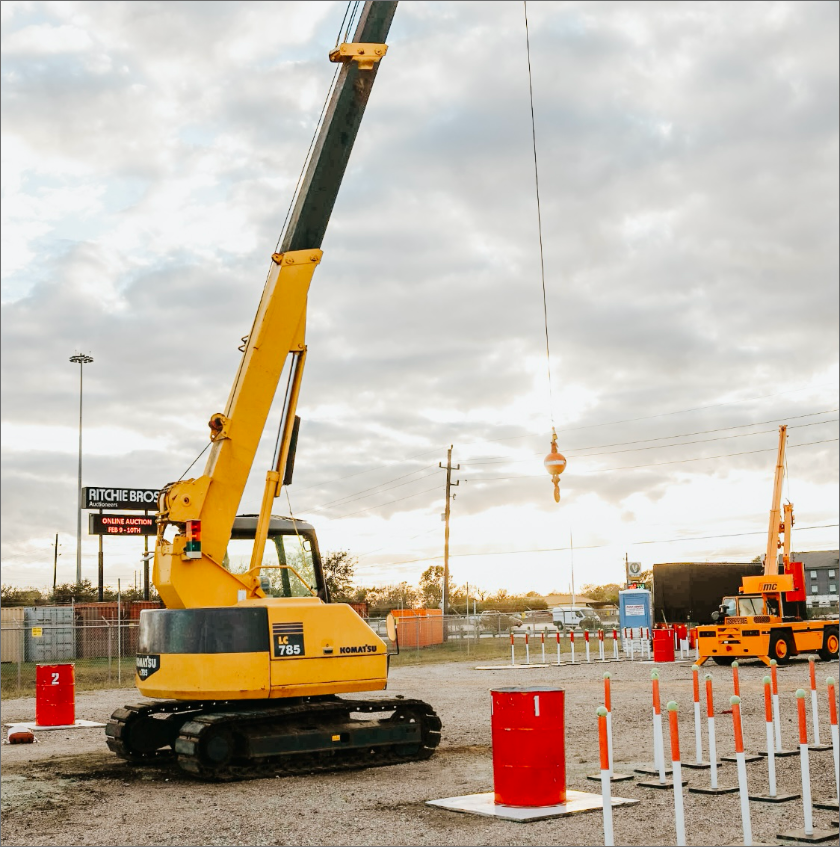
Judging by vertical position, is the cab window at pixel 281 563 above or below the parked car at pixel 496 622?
above

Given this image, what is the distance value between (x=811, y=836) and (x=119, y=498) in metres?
40.4

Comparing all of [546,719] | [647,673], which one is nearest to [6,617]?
[647,673]

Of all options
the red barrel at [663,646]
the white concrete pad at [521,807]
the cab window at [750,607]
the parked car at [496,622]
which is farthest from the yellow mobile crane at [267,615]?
the parked car at [496,622]

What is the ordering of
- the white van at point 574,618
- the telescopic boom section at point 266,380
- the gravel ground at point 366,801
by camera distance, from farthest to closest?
the white van at point 574,618, the telescopic boom section at point 266,380, the gravel ground at point 366,801

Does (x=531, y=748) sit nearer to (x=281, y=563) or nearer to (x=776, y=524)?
(x=281, y=563)

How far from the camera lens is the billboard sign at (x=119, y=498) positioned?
44.3m

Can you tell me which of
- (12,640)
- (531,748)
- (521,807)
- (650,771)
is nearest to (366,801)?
(521,807)

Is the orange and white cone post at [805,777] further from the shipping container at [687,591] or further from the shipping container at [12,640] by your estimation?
the shipping container at [687,591]

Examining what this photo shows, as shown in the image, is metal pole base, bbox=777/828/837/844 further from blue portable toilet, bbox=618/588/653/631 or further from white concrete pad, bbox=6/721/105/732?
blue portable toilet, bbox=618/588/653/631

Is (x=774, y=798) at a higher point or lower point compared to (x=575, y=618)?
higher

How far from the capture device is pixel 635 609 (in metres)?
37.1

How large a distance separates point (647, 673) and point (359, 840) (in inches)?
786

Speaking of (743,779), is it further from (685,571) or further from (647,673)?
(685,571)

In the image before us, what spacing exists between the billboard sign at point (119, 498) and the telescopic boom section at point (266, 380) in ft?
108
